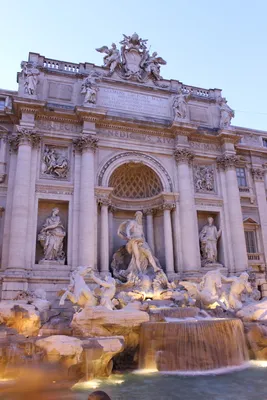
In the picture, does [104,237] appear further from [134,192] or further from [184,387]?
[184,387]

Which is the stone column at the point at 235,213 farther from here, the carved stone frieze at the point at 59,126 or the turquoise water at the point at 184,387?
the turquoise water at the point at 184,387

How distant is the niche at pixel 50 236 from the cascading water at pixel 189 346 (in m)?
6.22

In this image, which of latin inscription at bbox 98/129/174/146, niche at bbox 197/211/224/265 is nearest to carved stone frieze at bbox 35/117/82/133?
latin inscription at bbox 98/129/174/146

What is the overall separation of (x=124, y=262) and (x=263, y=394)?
33.5 ft

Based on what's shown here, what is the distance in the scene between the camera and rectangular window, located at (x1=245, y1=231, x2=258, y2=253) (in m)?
19.5

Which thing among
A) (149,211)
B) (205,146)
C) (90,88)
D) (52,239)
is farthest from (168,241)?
(90,88)

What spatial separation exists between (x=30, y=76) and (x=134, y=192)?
7.89 m

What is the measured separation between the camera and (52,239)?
15172 mm

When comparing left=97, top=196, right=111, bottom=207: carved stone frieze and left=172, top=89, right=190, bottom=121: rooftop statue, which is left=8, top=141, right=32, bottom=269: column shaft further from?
left=172, top=89, right=190, bottom=121: rooftop statue

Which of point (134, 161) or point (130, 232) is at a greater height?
point (134, 161)

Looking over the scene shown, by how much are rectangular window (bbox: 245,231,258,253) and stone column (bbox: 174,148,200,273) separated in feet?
13.2

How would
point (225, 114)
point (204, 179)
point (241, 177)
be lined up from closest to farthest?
point (204, 179) → point (225, 114) → point (241, 177)

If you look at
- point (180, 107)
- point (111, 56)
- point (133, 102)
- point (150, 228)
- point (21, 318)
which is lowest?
point (21, 318)

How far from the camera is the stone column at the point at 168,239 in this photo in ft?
54.3
